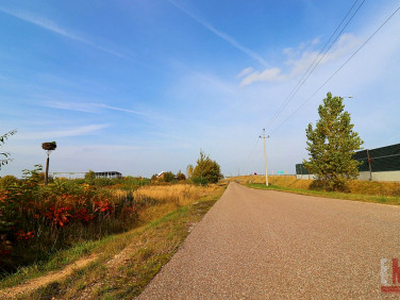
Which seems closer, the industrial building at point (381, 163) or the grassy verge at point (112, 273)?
the grassy verge at point (112, 273)

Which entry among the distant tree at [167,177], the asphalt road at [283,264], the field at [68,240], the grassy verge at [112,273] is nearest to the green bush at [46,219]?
the field at [68,240]

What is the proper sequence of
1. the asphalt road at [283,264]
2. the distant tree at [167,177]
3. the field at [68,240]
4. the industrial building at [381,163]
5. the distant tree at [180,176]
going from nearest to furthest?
the asphalt road at [283,264] < the field at [68,240] < the industrial building at [381,163] < the distant tree at [167,177] < the distant tree at [180,176]

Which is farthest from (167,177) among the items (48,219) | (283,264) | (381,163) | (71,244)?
(283,264)

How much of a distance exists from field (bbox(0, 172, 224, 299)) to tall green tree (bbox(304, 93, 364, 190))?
21.8 metres

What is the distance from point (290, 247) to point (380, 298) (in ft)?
5.85

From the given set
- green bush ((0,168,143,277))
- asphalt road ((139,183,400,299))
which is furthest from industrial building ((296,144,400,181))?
green bush ((0,168,143,277))

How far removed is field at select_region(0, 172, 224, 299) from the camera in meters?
3.20

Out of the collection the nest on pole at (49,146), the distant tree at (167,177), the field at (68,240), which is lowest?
the field at (68,240)

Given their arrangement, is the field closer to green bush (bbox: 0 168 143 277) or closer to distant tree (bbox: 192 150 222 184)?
green bush (bbox: 0 168 143 277)

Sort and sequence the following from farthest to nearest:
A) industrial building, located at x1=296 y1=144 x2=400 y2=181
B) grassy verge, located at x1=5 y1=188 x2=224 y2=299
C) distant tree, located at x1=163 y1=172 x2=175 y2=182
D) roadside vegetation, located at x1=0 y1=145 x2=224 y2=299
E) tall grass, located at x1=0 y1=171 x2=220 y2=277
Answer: distant tree, located at x1=163 y1=172 x2=175 y2=182 → industrial building, located at x1=296 y1=144 x2=400 y2=181 → tall grass, located at x1=0 y1=171 x2=220 y2=277 → roadside vegetation, located at x1=0 y1=145 x2=224 y2=299 → grassy verge, located at x1=5 y1=188 x2=224 y2=299

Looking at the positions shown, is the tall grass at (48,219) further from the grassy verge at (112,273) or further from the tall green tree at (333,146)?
the tall green tree at (333,146)

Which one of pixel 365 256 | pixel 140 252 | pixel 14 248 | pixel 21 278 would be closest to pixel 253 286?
pixel 365 256

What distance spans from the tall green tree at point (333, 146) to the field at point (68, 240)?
21.8 meters

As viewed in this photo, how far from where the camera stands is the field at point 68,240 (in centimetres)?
320
